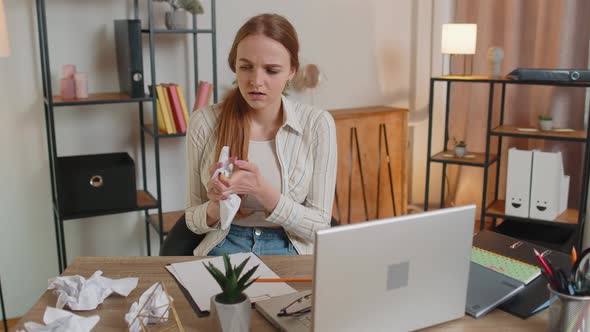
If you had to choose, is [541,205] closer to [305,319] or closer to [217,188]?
[217,188]

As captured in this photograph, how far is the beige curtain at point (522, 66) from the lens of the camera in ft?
9.96

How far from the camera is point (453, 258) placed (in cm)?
109

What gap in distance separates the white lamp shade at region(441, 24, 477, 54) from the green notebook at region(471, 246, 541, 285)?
1.89 meters

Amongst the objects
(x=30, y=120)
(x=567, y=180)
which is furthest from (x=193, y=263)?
(x=567, y=180)

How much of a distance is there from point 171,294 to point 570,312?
0.77m

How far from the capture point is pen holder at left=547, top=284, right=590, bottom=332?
1008 millimetres

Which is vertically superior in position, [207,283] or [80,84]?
[80,84]

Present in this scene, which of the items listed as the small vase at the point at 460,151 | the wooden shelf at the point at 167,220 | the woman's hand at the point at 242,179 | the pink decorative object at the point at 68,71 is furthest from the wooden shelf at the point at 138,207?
the small vase at the point at 460,151

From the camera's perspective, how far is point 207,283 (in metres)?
1.29

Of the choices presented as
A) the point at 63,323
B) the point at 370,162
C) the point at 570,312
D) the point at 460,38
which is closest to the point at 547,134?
the point at 460,38

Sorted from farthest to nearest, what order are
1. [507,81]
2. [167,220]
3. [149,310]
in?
[507,81] < [167,220] < [149,310]

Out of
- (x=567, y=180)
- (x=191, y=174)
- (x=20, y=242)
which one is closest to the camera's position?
(x=191, y=174)

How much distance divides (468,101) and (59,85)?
227cm

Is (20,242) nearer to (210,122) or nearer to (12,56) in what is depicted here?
(12,56)
